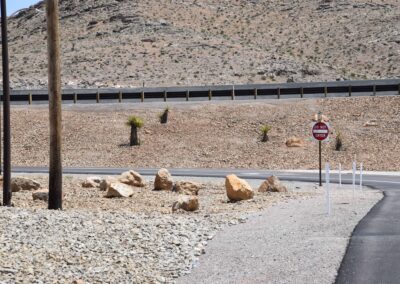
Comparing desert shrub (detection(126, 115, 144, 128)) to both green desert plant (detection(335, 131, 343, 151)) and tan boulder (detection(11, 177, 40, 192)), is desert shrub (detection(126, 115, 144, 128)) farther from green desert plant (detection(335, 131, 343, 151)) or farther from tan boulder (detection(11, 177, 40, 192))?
tan boulder (detection(11, 177, 40, 192))

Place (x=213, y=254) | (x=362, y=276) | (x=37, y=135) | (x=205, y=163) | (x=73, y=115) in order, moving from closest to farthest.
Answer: (x=362, y=276) < (x=213, y=254) < (x=205, y=163) < (x=37, y=135) < (x=73, y=115)

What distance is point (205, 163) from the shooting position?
4262cm

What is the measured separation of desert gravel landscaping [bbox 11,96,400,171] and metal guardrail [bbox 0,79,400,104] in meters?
1.88

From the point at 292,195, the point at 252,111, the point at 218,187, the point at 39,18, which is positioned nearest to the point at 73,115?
the point at 252,111

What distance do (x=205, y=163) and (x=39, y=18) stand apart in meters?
68.6

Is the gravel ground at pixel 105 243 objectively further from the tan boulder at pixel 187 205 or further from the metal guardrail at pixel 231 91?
the metal guardrail at pixel 231 91

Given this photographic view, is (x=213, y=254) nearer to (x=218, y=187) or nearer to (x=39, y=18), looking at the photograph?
(x=218, y=187)

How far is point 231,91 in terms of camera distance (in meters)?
54.0

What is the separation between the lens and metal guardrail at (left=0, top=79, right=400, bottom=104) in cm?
5275

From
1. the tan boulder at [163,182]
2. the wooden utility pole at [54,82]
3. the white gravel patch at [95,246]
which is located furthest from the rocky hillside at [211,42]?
the white gravel patch at [95,246]

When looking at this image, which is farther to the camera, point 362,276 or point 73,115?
point 73,115

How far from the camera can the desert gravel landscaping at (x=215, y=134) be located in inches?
1677

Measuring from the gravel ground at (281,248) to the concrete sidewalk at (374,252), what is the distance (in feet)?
0.62

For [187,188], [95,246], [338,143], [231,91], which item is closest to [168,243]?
[95,246]
